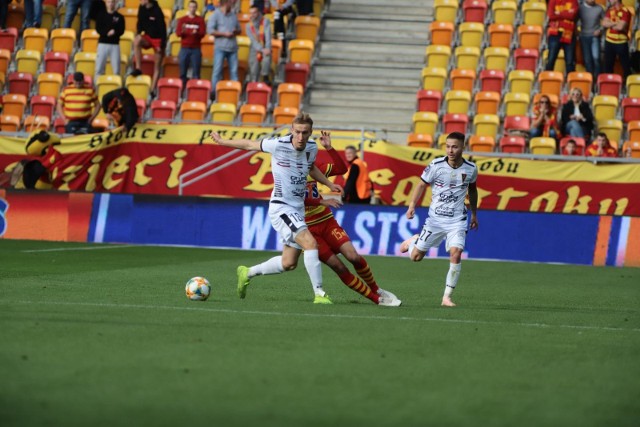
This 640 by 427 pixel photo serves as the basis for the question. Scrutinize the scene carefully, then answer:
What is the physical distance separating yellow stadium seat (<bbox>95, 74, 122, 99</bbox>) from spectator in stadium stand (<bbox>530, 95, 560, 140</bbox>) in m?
8.96

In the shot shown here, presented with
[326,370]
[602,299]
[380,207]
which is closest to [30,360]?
[326,370]

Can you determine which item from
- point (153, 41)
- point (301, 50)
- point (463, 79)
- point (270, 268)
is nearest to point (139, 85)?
point (153, 41)

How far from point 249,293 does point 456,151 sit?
273 cm

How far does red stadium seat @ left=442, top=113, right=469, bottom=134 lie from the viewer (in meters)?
25.4

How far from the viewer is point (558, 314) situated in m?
12.1

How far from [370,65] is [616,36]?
575 centimetres

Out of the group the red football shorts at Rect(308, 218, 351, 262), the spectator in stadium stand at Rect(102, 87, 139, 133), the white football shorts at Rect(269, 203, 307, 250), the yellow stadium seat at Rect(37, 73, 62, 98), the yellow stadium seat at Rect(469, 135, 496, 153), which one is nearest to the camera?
the white football shorts at Rect(269, 203, 307, 250)

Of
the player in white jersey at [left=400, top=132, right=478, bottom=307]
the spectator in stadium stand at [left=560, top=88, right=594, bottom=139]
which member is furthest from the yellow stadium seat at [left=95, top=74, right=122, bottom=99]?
the player in white jersey at [left=400, top=132, right=478, bottom=307]

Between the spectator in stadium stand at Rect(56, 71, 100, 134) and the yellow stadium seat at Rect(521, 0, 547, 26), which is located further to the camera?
the yellow stadium seat at Rect(521, 0, 547, 26)

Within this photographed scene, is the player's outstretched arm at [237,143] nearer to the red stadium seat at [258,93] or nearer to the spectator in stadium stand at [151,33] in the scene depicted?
the red stadium seat at [258,93]

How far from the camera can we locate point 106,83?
26.6 m

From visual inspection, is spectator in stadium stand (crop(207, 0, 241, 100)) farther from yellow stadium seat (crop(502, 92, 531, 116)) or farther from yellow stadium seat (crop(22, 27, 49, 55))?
yellow stadium seat (crop(502, 92, 531, 116))

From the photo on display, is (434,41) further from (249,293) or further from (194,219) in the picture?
(249,293)

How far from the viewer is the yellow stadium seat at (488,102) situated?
25.8 meters
